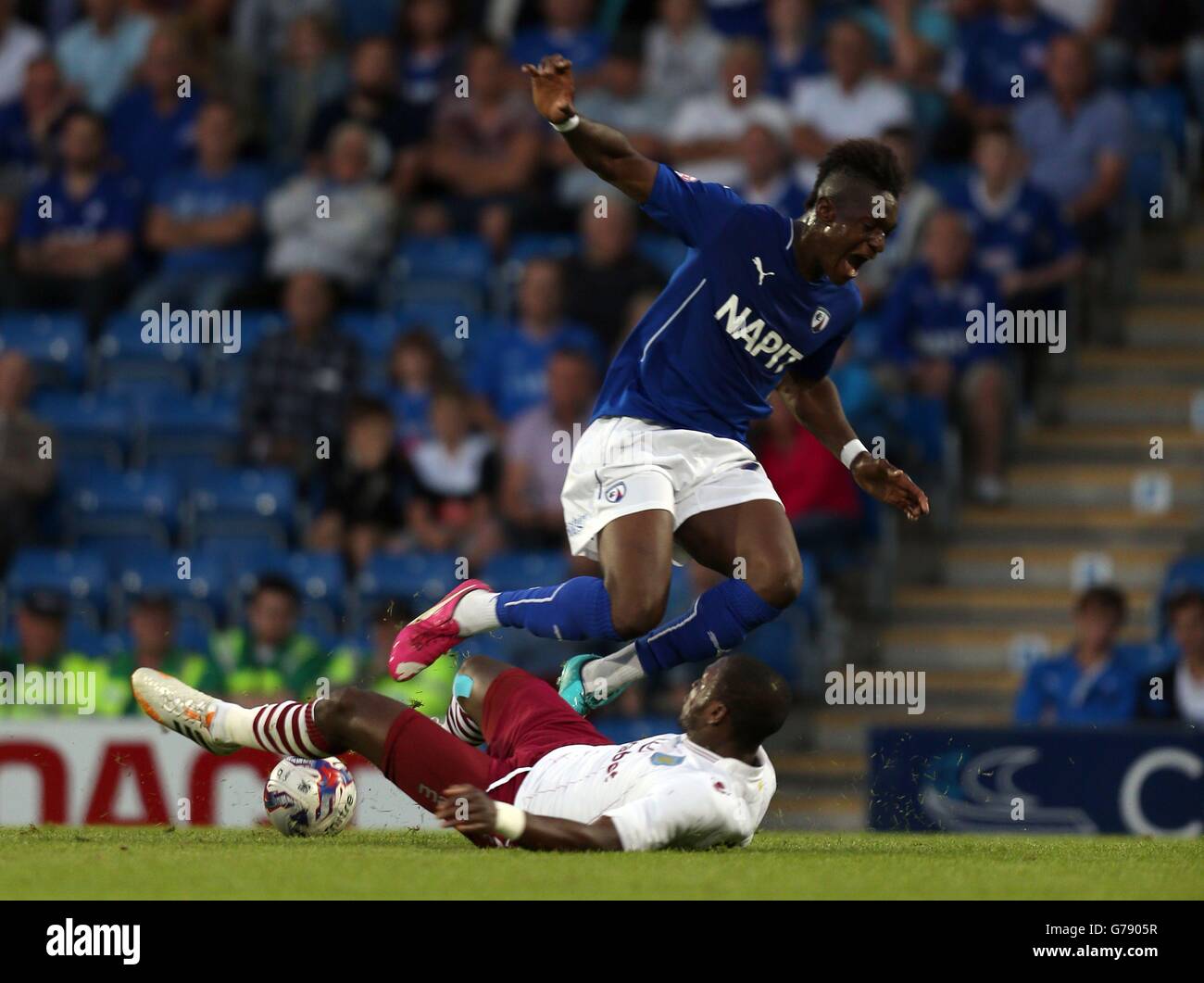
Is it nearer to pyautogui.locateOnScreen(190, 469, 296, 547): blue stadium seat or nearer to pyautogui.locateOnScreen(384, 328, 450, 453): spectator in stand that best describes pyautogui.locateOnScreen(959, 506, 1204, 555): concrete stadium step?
pyautogui.locateOnScreen(384, 328, 450, 453): spectator in stand

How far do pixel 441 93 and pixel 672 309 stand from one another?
6.81 metres

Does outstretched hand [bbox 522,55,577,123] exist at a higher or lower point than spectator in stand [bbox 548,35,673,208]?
lower

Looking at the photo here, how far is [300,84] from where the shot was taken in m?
14.9

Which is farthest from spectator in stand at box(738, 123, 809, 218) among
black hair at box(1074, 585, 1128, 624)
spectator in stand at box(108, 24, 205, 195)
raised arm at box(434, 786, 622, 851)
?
raised arm at box(434, 786, 622, 851)

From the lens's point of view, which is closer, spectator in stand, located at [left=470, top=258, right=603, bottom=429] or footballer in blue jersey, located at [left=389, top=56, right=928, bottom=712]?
footballer in blue jersey, located at [left=389, top=56, right=928, bottom=712]

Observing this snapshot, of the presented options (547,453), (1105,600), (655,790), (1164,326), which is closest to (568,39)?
(547,453)

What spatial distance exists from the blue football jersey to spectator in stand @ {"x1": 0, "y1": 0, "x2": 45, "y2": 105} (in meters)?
8.82

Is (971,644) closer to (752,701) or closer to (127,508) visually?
(127,508)

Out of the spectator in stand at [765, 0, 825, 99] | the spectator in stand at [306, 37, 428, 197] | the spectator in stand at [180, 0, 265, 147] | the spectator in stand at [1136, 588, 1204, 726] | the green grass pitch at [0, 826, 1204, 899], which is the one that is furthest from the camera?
the spectator in stand at [180, 0, 265, 147]

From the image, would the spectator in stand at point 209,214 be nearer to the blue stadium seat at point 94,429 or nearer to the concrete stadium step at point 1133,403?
the blue stadium seat at point 94,429

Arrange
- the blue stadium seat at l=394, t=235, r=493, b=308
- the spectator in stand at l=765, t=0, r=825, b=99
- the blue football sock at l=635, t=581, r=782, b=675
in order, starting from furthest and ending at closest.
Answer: the spectator in stand at l=765, t=0, r=825, b=99
the blue stadium seat at l=394, t=235, r=493, b=308
the blue football sock at l=635, t=581, r=782, b=675

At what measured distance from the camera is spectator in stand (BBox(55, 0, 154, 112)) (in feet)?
50.3

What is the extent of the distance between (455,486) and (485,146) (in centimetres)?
282
